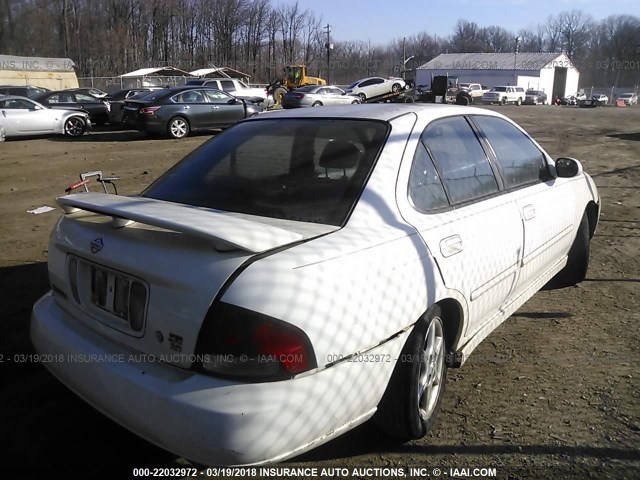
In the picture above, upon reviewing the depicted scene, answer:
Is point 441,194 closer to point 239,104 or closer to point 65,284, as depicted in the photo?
point 65,284

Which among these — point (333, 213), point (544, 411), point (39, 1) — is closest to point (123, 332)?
point (333, 213)

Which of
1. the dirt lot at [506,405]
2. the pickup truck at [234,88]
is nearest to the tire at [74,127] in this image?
the pickup truck at [234,88]

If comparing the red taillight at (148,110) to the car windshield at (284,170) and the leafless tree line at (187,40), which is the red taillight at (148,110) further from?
the leafless tree line at (187,40)

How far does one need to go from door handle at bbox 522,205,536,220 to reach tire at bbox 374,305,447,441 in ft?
3.71

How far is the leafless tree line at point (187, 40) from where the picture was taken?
75125 millimetres

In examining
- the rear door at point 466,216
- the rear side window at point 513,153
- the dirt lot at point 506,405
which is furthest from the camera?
the rear side window at point 513,153

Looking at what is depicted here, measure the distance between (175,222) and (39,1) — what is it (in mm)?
87641

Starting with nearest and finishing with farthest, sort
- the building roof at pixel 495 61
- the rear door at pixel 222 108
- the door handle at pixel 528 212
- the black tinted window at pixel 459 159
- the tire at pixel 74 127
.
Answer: the black tinted window at pixel 459 159
the door handle at pixel 528 212
the tire at pixel 74 127
the rear door at pixel 222 108
the building roof at pixel 495 61

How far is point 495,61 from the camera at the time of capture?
82438 millimetres

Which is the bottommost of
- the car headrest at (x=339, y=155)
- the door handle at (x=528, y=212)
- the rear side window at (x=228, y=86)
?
→ the door handle at (x=528, y=212)

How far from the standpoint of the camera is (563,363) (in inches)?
141

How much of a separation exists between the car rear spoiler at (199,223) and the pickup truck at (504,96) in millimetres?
51360

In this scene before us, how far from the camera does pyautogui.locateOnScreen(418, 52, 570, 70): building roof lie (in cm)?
7894

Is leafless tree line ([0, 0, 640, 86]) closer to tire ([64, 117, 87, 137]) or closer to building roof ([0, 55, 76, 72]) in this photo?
building roof ([0, 55, 76, 72])
